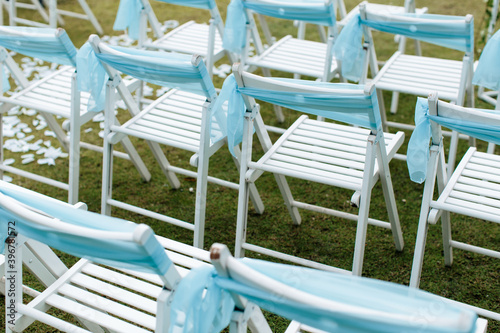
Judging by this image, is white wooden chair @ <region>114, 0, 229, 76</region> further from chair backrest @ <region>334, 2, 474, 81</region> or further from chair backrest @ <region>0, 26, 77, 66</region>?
chair backrest @ <region>0, 26, 77, 66</region>

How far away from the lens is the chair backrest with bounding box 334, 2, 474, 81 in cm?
311

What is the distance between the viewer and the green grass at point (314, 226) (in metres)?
2.99

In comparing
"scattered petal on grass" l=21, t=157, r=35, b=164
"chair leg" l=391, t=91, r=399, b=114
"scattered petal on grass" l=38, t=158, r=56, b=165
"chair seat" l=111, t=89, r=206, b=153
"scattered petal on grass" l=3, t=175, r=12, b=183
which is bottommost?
"scattered petal on grass" l=3, t=175, r=12, b=183

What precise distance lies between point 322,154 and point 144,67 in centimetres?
86

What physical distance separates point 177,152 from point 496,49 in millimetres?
2010

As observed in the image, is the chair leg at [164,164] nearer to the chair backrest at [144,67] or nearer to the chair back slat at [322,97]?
the chair backrest at [144,67]

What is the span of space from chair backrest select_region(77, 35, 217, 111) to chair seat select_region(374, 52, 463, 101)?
1.19m

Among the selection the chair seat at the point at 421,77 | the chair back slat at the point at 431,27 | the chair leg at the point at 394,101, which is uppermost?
the chair back slat at the point at 431,27

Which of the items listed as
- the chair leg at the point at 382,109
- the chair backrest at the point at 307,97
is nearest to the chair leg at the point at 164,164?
the chair backrest at the point at 307,97

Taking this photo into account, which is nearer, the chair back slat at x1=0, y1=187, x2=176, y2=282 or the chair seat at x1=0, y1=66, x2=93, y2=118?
the chair back slat at x1=0, y1=187, x2=176, y2=282

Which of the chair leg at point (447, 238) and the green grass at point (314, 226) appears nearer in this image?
the chair leg at point (447, 238)

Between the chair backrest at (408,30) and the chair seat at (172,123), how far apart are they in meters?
0.87

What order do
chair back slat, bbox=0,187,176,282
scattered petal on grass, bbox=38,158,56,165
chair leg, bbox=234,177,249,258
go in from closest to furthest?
chair back slat, bbox=0,187,176,282
chair leg, bbox=234,177,249,258
scattered petal on grass, bbox=38,158,56,165

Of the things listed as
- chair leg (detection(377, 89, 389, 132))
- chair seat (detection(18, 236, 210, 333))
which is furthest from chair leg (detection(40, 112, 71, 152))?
chair leg (detection(377, 89, 389, 132))
